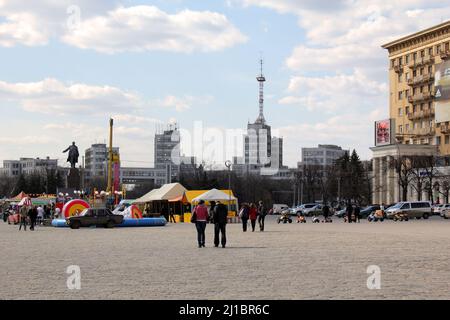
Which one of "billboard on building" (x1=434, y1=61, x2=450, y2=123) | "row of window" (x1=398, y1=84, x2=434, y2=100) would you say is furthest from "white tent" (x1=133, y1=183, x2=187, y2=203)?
"row of window" (x1=398, y1=84, x2=434, y2=100)

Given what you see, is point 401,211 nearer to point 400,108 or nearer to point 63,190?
point 63,190

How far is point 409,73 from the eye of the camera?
113875mm

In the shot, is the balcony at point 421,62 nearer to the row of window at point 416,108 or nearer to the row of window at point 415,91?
the row of window at point 415,91

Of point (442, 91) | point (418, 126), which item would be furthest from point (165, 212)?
point (418, 126)

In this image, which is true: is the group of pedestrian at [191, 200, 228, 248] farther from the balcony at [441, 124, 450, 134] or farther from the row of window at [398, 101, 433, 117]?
the row of window at [398, 101, 433, 117]

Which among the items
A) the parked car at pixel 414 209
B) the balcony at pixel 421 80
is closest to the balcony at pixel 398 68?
the balcony at pixel 421 80

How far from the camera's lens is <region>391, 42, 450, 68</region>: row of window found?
10484 cm

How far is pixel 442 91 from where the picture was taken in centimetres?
9450

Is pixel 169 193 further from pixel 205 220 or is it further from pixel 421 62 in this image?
pixel 421 62

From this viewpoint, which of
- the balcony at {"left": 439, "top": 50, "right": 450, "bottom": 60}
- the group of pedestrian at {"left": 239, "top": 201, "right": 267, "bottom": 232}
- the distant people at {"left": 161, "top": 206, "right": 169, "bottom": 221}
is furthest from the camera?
the balcony at {"left": 439, "top": 50, "right": 450, "bottom": 60}

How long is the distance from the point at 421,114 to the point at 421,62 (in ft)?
25.3

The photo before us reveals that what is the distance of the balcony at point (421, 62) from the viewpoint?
107 m

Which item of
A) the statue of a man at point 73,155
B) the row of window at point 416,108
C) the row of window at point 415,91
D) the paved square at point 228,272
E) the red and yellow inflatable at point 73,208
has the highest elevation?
the row of window at point 415,91

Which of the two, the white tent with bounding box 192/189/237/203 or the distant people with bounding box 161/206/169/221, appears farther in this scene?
the distant people with bounding box 161/206/169/221
